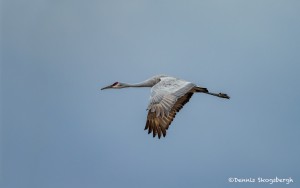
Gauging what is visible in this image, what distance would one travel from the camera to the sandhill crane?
30922 mm

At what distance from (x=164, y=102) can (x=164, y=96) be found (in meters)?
0.31

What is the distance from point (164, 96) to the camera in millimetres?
31094

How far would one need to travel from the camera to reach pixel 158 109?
101 ft

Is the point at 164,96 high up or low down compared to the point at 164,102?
up

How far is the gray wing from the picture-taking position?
30891 millimetres

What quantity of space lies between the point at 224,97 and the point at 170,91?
6002mm

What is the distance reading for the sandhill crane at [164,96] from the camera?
30.9 metres

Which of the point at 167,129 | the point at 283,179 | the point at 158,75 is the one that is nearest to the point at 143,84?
the point at 158,75

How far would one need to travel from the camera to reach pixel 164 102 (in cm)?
3086

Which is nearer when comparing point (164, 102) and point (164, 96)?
point (164, 102)

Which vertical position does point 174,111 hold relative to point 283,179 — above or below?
above

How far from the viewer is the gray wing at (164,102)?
101ft

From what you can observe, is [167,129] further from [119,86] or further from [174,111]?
[119,86]

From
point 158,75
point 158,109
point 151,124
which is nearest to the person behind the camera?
point 158,109
